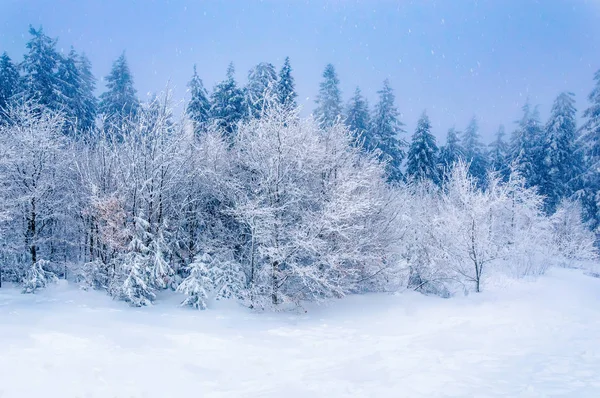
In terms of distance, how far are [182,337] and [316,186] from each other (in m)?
7.53

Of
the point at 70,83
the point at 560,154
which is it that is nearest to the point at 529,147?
the point at 560,154

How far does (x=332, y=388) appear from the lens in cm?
671

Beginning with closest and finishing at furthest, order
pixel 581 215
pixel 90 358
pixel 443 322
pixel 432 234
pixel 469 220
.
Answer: pixel 90 358 → pixel 443 322 → pixel 469 220 → pixel 432 234 → pixel 581 215

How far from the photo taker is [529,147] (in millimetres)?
33312

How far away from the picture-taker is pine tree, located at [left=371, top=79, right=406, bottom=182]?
35.2 metres

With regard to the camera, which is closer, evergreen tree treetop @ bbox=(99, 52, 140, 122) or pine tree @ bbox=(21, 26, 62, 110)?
pine tree @ bbox=(21, 26, 62, 110)

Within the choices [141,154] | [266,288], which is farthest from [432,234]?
[141,154]

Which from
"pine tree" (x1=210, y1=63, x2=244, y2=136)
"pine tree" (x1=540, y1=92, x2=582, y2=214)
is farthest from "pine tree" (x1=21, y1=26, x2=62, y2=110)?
"pine tree" (x1=540, y1=92, x2=582, y2=214)

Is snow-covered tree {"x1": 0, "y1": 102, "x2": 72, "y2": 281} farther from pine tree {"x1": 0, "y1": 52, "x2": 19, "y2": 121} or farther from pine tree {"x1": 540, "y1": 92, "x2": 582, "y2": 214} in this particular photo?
pine tree {"x1": 540, "y1": 92, "x2": 582, "y2": 214}

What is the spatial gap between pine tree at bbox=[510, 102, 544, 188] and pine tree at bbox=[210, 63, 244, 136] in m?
23.2

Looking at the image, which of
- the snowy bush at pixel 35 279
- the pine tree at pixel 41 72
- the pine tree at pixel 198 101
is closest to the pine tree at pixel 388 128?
the pine tree at pixel 198 101

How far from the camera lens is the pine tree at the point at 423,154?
109 feet

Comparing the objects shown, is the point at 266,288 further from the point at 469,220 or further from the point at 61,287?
the point at 469,220

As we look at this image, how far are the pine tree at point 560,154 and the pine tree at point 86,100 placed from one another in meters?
37.5
